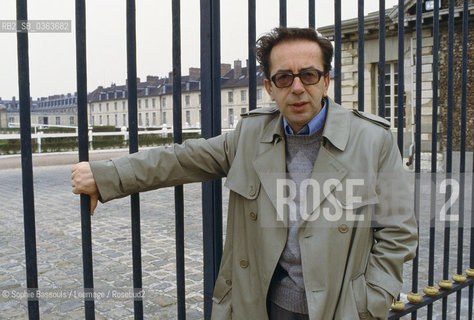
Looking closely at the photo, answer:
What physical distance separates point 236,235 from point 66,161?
72.4 feet

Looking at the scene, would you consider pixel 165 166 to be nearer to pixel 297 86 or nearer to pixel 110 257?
pixel 297 86

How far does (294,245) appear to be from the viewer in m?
2.02

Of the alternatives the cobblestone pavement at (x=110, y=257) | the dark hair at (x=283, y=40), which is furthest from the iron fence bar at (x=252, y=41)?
the cobblestone pavement at (x=110, y=257)

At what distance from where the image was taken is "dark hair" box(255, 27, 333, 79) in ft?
6.66

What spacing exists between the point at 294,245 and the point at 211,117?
2.37 feet

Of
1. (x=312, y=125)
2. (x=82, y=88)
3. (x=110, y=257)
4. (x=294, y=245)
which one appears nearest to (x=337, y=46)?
(x=312, y=125)

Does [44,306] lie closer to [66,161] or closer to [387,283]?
[387,283]

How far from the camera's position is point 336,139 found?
2.02 m

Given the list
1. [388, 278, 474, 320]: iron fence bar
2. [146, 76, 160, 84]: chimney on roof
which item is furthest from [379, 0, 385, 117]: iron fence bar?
[146, 76, 160, 84]: chimney on roof

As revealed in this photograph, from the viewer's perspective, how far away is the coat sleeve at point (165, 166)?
6.41 feet

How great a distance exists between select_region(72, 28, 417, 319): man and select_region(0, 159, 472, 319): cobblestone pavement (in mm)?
801

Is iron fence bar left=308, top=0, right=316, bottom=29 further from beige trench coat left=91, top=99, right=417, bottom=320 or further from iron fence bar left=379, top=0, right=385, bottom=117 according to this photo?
beige trench coat left=91, top=99, right=417, bottom=320

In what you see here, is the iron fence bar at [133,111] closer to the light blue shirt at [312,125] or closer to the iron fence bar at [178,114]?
the iron fence bar at [178,114]

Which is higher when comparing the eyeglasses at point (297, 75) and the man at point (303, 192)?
the eyeglasses at point (297, 75)
